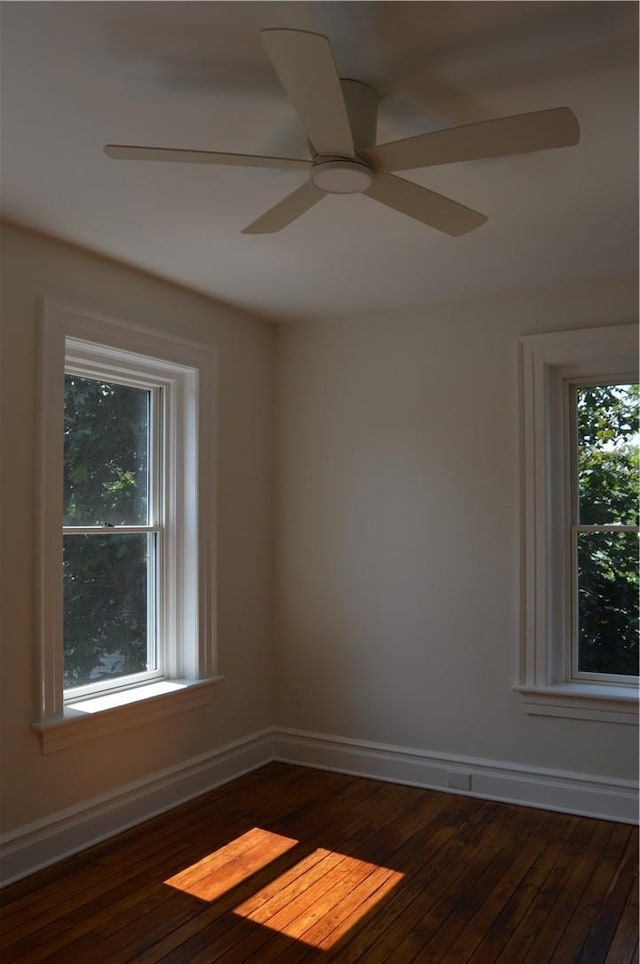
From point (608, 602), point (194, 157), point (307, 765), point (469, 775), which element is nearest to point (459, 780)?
point (469, 775)

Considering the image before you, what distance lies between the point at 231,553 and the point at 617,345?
88.7 inches

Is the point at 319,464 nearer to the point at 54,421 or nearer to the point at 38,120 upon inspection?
the point at 54,421

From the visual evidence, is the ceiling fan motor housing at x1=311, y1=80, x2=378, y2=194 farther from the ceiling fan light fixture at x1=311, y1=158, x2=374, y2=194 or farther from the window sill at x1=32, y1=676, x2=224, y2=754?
the window sill at x1=32, y1=676, x2=224, y2=754

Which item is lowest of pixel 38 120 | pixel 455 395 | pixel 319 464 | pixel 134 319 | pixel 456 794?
pixel 456 794

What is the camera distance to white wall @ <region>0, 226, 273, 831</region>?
3.08 m

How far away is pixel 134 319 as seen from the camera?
370cm

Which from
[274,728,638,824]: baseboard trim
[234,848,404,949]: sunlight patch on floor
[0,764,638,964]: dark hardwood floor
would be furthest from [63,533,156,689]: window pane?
[234,848,404,949]: sunlight patch on floor

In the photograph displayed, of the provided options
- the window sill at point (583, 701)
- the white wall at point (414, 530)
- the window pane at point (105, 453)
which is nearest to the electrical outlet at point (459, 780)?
the white wall at point (414, 530)

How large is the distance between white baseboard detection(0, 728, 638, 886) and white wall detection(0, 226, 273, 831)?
64mm

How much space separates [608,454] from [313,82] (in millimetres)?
2740

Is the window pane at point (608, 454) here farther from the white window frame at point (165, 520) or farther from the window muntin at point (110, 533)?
the window muntin at point (110, 533)

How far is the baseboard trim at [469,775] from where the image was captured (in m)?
3.71

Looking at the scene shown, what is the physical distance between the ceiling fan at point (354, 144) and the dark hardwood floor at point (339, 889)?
7.76 ft

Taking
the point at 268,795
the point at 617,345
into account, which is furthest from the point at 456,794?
the point at 617,345
